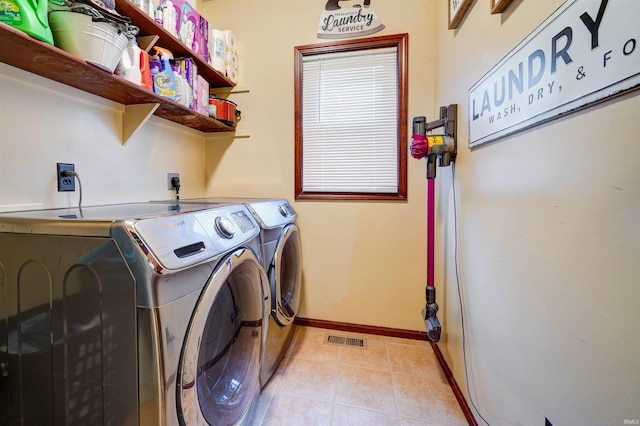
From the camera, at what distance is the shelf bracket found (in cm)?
139

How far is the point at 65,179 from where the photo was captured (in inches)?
44.9

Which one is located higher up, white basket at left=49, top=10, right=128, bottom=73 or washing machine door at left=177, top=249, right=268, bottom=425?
white basket at left=49, top=10, right=128, bottom=73

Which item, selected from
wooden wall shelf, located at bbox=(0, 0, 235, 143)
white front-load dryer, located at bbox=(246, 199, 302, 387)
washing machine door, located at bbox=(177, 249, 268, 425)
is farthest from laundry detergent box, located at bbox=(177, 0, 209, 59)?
washing machine door, located at bbox=(177, 249, 268, 425)

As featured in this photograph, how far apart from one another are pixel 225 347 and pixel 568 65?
1.39 m

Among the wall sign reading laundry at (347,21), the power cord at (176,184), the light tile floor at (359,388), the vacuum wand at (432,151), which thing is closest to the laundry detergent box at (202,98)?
the power cord at (176,184)

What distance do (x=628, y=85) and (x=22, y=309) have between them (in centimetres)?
158

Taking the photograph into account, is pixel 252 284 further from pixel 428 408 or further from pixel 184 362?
pixel 428 408

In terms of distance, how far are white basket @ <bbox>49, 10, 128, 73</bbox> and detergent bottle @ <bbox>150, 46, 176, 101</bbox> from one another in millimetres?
388

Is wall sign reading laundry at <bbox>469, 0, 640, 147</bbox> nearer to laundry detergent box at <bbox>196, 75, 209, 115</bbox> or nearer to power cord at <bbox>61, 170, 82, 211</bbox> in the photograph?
laundry detergent box at <bbox>196, 75, 209, 115</bbox>

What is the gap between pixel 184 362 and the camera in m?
0.65

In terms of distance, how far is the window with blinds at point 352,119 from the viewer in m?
1.86

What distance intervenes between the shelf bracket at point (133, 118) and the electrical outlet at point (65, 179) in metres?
0.33

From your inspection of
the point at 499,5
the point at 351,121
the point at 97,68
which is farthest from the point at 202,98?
the point at 499,5

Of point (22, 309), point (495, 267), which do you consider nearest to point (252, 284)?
point (22, 309)
